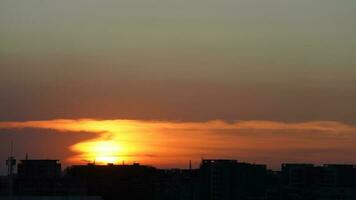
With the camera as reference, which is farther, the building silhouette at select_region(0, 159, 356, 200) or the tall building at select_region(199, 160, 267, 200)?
the tall building at select_region(199, 160, 267, 200)

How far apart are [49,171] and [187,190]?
59.7 feet

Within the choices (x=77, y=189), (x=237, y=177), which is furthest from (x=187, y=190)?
(x=77, y=189)

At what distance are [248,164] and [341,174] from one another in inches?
691

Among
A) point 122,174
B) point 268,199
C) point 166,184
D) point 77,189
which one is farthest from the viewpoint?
point 122,174

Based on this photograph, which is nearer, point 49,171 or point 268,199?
point 268,199

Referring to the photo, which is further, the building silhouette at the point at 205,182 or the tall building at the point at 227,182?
the tall building at the point at 227,182

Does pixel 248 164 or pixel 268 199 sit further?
pixel 248 164

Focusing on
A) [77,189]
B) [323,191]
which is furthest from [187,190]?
[77,189]

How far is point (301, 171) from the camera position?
127 metres

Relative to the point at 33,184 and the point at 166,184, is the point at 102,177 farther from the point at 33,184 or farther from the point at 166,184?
the point at 33,184

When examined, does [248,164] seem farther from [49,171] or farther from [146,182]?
[49,171]

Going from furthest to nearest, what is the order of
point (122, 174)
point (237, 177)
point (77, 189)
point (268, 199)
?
1. point (122, 174)
2. point (237, 177)
3. point (268, 199)
4. point (77, 189)

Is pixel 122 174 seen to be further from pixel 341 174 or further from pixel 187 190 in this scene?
pixel 341 174

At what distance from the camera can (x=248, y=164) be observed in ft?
385
